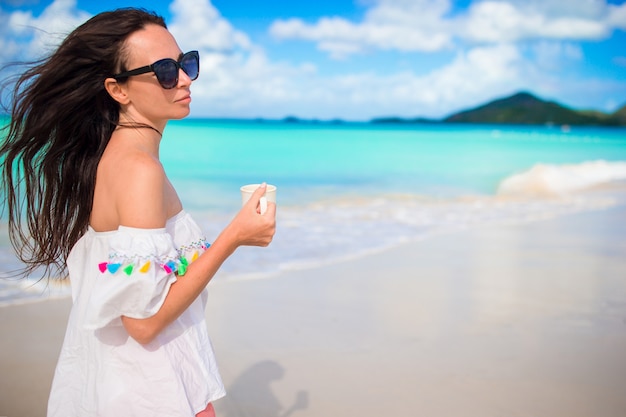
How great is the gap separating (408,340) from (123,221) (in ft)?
10.3

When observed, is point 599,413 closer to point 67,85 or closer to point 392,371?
point 392,371

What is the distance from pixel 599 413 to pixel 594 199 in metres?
9.13

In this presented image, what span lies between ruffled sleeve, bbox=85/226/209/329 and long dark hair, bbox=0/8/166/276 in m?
0.32

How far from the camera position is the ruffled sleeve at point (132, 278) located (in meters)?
1.37

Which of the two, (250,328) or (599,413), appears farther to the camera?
(250,328)

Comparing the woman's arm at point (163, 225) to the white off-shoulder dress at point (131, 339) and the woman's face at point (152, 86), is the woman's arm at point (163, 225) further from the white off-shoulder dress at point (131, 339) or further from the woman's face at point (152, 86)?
the woman's face at point (152, 86)

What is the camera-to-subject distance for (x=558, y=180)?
49.1 ft

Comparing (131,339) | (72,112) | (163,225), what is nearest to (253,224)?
(163,225)

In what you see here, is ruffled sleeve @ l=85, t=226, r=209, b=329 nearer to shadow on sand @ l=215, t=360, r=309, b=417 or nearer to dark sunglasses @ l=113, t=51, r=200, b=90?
dark sunglasses @ l=113, t=51, r=200, b=90

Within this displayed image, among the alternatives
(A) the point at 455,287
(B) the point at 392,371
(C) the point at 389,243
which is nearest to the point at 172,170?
(C) the point at 389,243

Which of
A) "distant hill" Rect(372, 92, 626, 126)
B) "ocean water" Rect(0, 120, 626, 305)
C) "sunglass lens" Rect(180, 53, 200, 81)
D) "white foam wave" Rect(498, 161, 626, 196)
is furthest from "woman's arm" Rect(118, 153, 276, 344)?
"distant hill" Rect(372, 92, 626, 126)

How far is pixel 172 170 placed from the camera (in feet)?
58.0

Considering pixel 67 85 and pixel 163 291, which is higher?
pixel 67 85

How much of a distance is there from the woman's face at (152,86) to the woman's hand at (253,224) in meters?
0.37
